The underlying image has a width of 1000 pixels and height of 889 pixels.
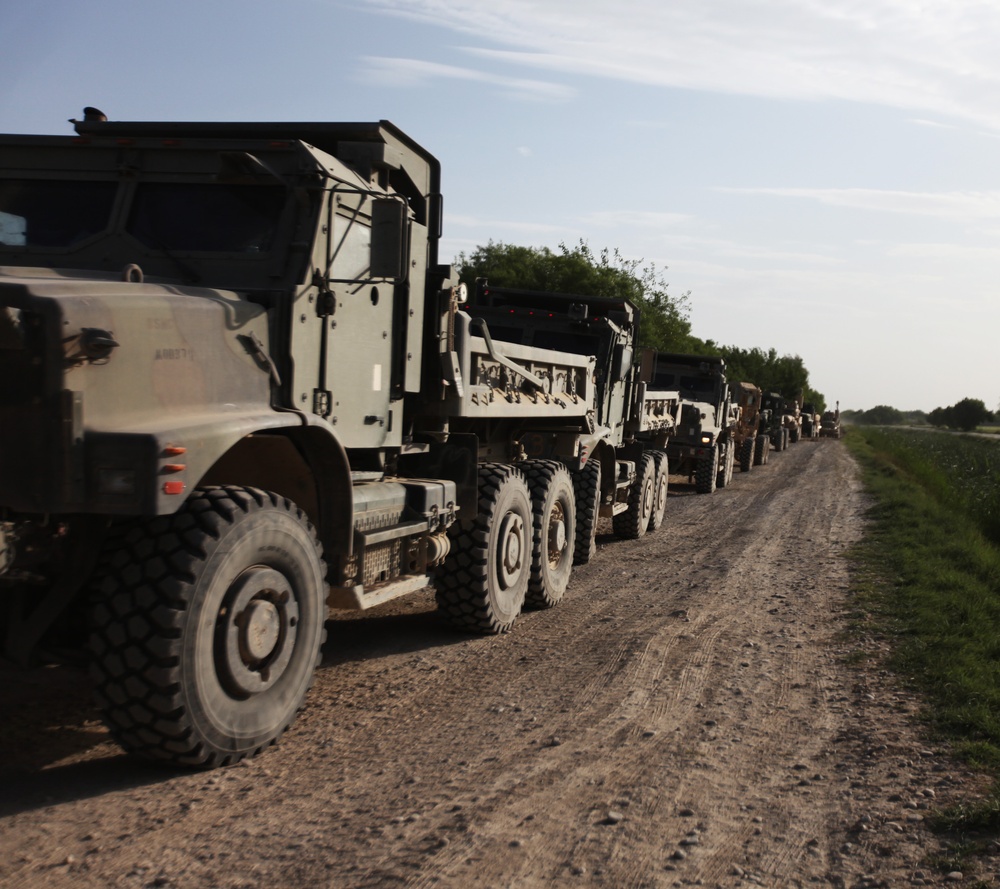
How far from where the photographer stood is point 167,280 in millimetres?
4918

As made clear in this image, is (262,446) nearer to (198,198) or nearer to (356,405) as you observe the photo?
(356,405)

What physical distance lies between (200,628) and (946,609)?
19.9 feet

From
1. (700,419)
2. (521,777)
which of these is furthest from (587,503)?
(700,419)

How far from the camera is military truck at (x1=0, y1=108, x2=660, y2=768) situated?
150 inches

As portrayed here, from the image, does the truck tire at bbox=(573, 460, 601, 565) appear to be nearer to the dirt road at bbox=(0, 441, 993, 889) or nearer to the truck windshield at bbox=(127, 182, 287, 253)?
the dirt road at bbox=(0, 441, 993, 889)

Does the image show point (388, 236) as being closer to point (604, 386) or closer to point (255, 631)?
point (255, 631)

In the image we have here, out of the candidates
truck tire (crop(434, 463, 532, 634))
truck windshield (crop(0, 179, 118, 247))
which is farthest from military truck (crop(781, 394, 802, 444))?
truck windshield (crop(0, 179, 118, 247))

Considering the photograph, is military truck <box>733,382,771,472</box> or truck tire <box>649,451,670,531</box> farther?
military truck <box>733,382,771,472</box>

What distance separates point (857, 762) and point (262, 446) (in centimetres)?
297

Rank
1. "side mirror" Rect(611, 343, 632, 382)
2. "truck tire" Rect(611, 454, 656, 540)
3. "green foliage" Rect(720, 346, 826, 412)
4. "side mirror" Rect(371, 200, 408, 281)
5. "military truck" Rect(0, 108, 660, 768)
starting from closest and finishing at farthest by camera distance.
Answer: "military truck" Rect(0, 108, 660, 768) → "side mirror" Rect(371, 200, 408, 281) → "side mirror" Rect(611, 343, 632, 382) → "truck tire" Rect(611, 454, 656, 540) → "green foliage" Rect(720, 346, 826, 412)

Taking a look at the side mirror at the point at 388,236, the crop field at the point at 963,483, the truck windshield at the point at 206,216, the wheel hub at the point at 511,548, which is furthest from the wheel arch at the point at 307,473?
the crop field at the point at 963,483

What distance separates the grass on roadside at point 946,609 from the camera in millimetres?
5129

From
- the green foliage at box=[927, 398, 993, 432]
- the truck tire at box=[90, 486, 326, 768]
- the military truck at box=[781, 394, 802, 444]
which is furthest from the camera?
the green foliage at box=[927, 398, 993, 432]

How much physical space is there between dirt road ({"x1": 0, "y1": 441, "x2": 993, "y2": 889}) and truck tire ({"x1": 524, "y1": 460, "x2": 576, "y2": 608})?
21.9 inches
